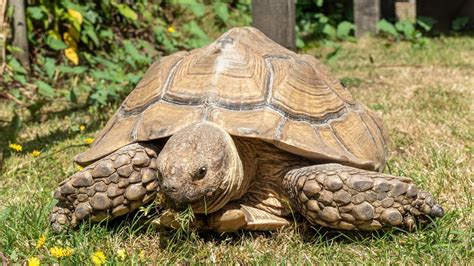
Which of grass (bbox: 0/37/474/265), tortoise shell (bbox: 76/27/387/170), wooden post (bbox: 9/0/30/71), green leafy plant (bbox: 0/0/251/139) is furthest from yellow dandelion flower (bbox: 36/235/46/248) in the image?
wooden post (bbox: 9/0/30/71)

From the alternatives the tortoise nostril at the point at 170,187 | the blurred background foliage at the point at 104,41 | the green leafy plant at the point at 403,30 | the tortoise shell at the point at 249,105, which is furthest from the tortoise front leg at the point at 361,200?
the green leafy plant at the point at 403,30

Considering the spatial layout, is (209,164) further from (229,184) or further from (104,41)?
(104,41)

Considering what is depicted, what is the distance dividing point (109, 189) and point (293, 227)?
26.6 inches

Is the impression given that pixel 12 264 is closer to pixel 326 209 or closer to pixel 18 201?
pixel 18 201

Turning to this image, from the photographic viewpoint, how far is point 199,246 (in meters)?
2.10

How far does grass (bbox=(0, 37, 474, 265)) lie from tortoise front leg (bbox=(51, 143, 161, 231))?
0.06 metres

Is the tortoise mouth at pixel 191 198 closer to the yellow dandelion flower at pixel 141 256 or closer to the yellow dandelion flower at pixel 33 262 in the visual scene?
the yellow dandelion flower at pixel 141 256

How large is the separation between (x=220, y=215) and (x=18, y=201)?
936 millimetres

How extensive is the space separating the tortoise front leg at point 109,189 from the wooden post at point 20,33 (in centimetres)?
321

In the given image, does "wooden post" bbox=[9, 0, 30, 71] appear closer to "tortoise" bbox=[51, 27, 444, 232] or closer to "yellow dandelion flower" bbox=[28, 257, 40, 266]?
"tortoise" bbox=[51, 27, 444, 232]

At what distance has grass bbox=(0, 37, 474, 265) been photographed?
2.02m

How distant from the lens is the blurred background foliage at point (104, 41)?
15.9ft

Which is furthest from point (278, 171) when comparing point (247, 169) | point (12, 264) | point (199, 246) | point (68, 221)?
point (12, 264)

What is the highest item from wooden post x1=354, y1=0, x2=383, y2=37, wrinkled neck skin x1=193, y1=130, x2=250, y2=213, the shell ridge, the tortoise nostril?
the shell ridge
